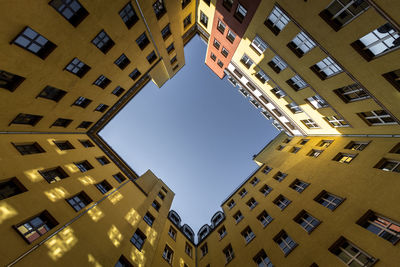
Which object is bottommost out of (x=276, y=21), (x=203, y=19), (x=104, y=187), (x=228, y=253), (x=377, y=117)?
(x=228, y=253)

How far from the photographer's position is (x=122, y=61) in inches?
828

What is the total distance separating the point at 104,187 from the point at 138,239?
731cm

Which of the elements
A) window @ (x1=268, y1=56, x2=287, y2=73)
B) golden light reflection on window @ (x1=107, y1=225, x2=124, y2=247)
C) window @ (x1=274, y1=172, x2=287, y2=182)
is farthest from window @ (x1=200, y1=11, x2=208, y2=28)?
golden light reflection on window @ (x1=107, y1=225, x2=124, y2=247)

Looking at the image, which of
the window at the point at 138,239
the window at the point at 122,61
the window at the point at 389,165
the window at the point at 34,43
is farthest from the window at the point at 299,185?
the window at the point at 34,43

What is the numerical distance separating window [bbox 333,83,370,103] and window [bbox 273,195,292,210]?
10.8 m

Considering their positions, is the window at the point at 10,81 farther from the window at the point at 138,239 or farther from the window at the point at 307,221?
the window at the point at 307,221

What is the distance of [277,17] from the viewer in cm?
1780

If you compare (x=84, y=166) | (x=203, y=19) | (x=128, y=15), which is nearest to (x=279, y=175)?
(x=84, y=166)

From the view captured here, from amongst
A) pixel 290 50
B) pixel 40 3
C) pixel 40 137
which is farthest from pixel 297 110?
pixel 40 137

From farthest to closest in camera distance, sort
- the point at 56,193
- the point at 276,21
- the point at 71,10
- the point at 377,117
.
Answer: the point at 276,21
the point at 377,117
the point at 56,193
the point at 71,10

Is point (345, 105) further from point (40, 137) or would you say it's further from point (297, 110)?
point (40, 137)

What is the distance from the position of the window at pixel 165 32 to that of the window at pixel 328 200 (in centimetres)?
2376

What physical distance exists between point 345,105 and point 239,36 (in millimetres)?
14301

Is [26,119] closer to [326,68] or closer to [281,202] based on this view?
[281,202]
